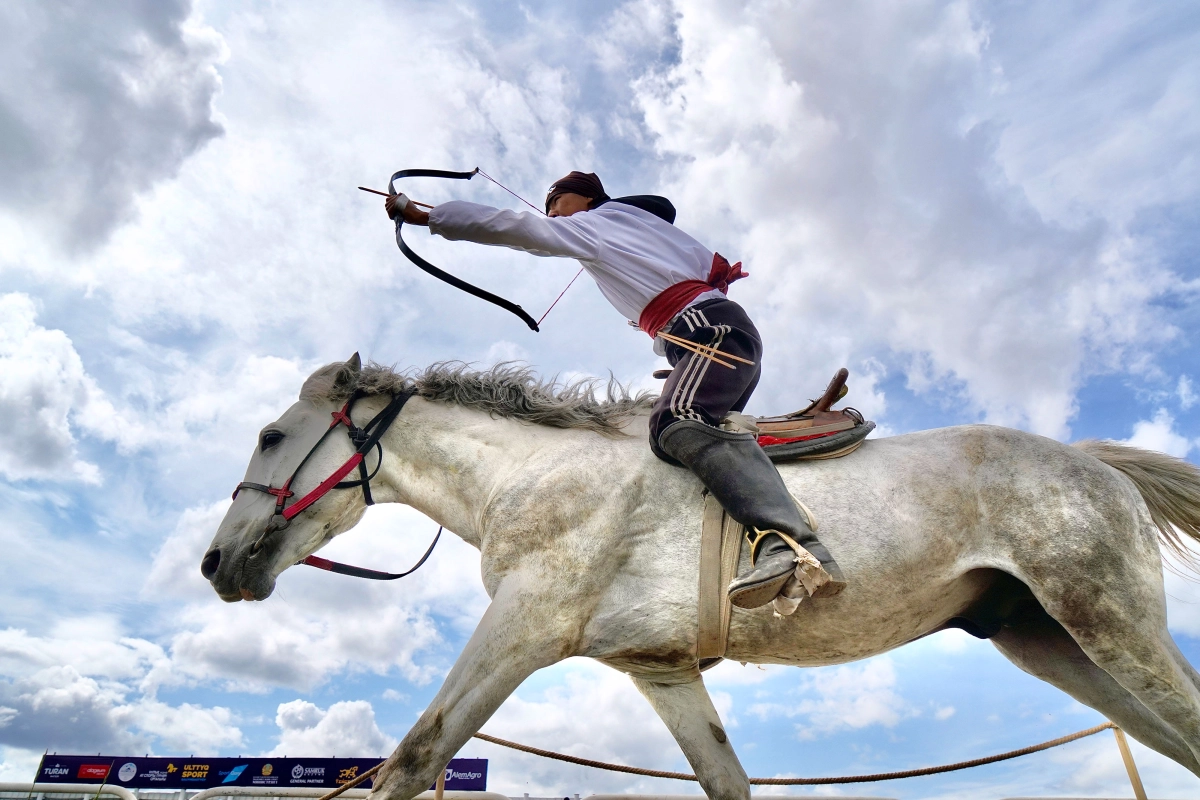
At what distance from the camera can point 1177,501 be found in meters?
4.90

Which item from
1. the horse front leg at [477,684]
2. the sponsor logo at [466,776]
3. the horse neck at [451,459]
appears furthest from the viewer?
the sponsor logo at [466,776]

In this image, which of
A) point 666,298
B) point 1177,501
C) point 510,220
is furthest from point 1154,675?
point 510,220

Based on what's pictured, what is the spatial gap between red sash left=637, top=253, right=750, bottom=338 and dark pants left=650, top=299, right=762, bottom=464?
9 cm

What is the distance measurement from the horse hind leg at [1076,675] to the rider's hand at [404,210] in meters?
4.11

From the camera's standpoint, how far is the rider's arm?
4344 millimetres

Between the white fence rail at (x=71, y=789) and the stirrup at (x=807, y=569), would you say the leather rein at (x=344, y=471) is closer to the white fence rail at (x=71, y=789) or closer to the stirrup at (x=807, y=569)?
the stirrup at (x=807, y=569)

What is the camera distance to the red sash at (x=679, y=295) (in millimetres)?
4723

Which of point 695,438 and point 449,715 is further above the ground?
point 695,438

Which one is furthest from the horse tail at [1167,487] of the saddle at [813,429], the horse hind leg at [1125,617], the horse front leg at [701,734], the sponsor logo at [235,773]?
the sponsor logo at [235,773]

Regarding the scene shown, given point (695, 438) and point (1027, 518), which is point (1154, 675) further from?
point (695, 438)

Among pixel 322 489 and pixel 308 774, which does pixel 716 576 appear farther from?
pixel 308 774

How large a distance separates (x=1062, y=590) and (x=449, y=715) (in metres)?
3.14

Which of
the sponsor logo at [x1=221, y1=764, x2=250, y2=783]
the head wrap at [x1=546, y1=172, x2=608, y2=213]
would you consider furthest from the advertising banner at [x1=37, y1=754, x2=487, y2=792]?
the head wrap at [x1=546, y1=172, x2=608, y2=213]

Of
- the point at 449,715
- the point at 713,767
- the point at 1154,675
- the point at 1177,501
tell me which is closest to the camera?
the point at 449,715
